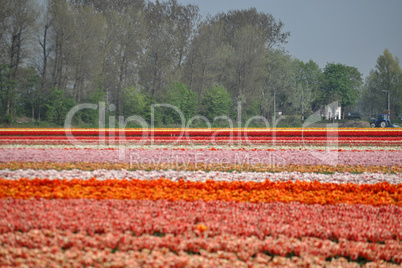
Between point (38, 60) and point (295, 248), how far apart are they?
38922 millimetres

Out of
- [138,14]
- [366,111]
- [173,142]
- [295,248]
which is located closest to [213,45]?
[138,14]

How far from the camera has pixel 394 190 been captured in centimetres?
736

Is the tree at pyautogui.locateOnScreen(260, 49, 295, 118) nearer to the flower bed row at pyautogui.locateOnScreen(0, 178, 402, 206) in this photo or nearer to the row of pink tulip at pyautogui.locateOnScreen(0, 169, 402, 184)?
the row of pink tulip at pyautogui.locateOnScreen(0, 169, 402, 184)

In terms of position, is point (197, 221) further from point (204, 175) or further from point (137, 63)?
point (137, 63)

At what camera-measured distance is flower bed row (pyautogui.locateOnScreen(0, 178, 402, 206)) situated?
648 cm

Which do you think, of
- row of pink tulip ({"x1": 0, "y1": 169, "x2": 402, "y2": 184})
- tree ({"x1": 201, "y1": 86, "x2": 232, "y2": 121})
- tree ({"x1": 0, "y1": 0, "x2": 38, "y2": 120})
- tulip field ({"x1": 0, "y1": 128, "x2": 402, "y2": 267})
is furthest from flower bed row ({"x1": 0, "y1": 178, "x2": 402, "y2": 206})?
tree ({"x1": 201, "y1": 86, "x2": 232, "y2": 121})

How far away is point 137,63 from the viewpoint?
42.2 m

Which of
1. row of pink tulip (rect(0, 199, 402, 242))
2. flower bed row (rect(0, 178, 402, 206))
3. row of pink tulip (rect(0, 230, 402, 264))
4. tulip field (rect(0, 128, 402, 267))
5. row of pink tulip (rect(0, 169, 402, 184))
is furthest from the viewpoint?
row of pink tulip (rect(0, 169, 402, 184))

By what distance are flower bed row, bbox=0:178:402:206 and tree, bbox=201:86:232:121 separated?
3557 centimetres

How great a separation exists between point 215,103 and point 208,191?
119 ft

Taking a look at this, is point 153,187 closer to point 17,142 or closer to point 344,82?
point 17,142

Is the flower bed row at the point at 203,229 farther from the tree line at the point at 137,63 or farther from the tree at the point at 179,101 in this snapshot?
the tree at the point at 179,101
